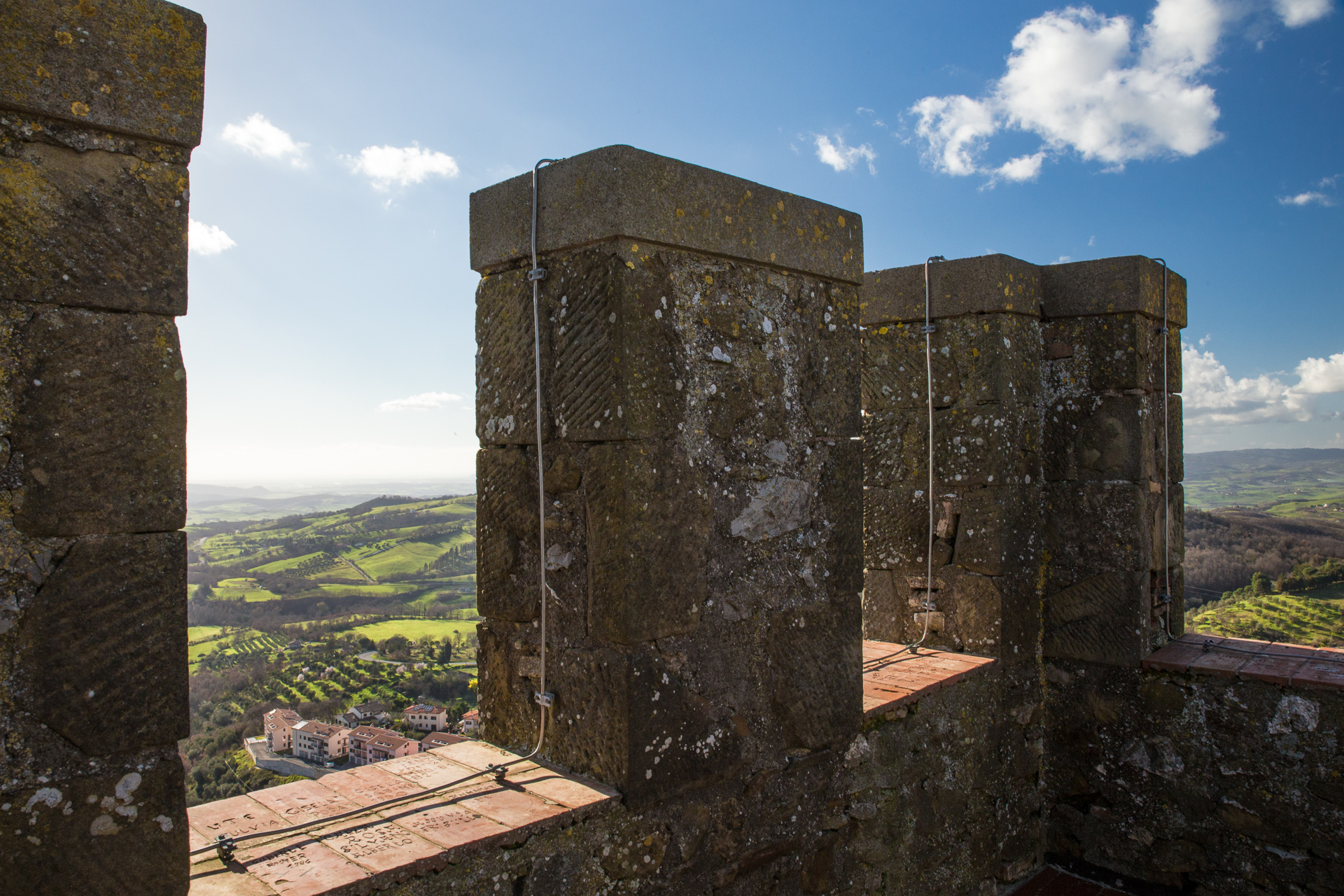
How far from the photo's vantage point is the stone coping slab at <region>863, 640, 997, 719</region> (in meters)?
3.23

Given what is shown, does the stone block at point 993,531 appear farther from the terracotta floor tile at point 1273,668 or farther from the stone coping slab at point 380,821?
the stone coping slab at point 380,821

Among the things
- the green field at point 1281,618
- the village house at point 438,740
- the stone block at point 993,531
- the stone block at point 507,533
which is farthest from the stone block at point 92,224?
the green field at point 1281,618

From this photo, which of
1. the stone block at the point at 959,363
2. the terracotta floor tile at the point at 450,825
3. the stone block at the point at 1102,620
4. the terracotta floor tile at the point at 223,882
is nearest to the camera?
the terracotta floor tile at the point at 223,882

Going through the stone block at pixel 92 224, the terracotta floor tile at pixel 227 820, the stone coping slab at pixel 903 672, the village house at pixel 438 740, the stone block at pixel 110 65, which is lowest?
the stone coping slab at pixel 903 672

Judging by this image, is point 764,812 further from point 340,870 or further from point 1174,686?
point 1174,686

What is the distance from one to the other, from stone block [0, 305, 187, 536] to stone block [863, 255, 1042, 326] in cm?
334

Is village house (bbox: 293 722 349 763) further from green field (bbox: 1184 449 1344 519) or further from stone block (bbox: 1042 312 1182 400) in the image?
green field (bbox: 1184 449 1344 519)

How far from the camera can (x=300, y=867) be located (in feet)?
5.91

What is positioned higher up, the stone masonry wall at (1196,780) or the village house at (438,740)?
the village house at (438,740)

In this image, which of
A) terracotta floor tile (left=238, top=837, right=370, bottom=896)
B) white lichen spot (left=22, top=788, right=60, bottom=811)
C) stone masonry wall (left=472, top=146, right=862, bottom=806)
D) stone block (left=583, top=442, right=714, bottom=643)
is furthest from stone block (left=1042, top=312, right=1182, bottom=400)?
white lichen spot (left=22, top=788, right=60, bottom=811)

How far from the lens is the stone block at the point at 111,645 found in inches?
57.8

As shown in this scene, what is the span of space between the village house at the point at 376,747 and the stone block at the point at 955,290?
9.52ft

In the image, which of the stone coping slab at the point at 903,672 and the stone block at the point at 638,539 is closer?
the stone block at the point at 638,539

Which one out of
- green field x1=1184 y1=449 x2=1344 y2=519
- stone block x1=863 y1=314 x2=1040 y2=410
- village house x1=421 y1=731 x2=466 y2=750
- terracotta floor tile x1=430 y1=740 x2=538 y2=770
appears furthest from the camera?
green field x1=1184 y1=449 x2=1344 y2=519
